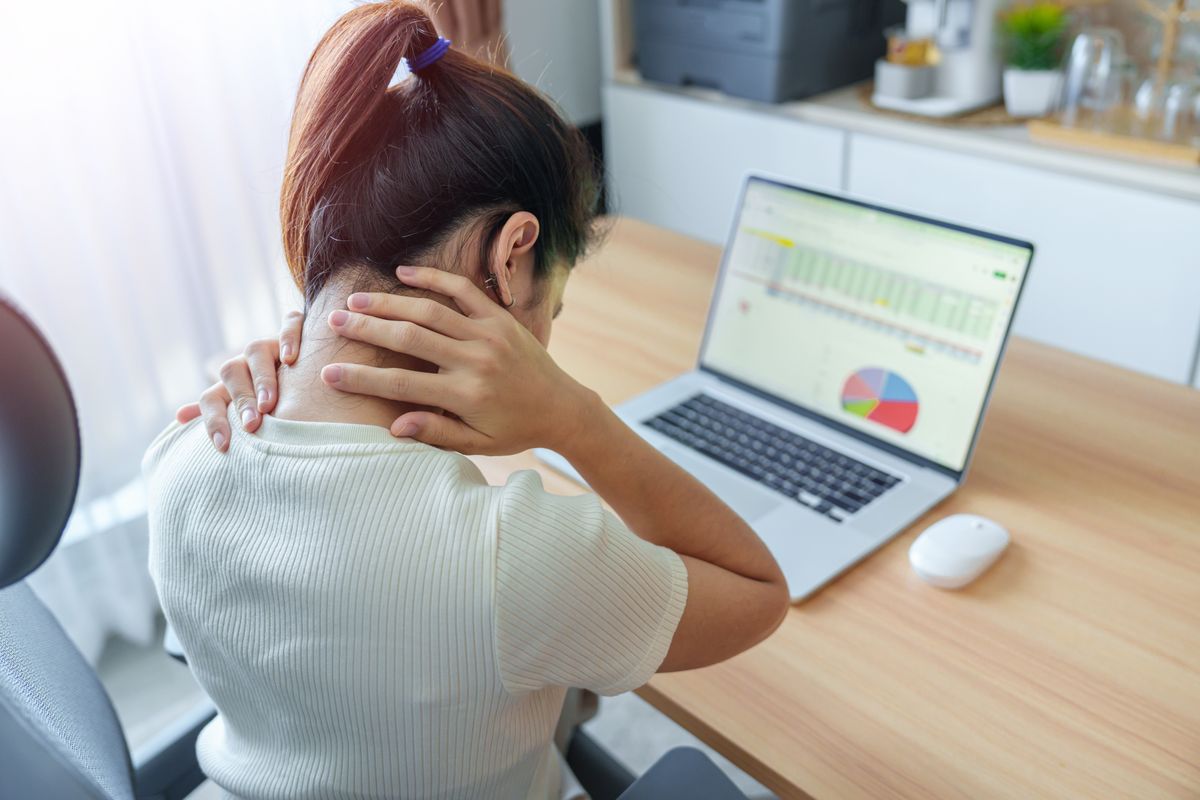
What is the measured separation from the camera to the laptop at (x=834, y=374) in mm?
1082

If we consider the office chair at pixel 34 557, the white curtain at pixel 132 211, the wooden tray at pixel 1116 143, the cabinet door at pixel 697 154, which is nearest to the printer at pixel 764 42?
the cabinet door at pixel 697 154

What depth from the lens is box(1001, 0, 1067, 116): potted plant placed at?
207cm

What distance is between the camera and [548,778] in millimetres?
909

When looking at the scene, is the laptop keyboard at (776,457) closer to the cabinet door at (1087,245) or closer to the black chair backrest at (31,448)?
the black chair backrest at (31,448)

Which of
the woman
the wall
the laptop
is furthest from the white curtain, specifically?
the woman

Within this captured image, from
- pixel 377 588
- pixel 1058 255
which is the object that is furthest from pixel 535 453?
pixel 1058 255

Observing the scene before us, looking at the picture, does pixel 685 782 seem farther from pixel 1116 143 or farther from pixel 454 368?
pixel 1116 143

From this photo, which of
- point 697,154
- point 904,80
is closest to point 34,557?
point 904,80

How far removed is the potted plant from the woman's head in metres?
1.64

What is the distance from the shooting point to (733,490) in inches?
44.1

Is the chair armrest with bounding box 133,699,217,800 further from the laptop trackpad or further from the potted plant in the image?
the potted plant

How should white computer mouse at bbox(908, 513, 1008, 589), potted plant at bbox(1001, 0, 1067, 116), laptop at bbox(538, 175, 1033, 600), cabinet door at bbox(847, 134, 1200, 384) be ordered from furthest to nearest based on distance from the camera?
1. potted plant at bbox(1001, 0, 1067, 116)
2. cabinet door at bbox(847, 134, 1200, 384)
3. laptop at bbox(538, 175, 1033, 600)
4. white computer mouse at bbox(908, 513, 1008, 589)

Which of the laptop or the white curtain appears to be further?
the white curtain

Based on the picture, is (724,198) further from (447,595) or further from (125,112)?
(447,595)
